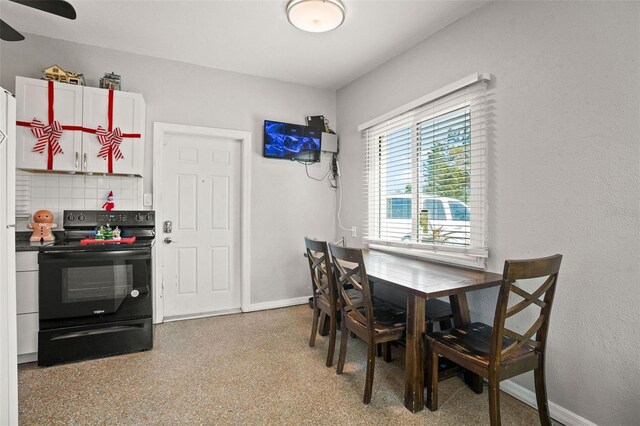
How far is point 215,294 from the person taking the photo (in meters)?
3.62

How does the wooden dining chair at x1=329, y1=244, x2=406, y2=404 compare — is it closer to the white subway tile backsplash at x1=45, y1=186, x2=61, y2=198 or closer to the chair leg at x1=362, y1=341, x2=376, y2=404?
the chair leg at x1=362, y1=341, x2=376, y2=404

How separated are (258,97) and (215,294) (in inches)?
92.8

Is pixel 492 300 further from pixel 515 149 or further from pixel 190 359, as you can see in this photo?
pixel 190 359

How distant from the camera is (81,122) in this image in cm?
275

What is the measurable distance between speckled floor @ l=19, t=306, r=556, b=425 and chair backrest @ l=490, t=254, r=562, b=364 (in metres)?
0.55

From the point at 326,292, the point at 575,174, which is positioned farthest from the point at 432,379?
the point at 575,174

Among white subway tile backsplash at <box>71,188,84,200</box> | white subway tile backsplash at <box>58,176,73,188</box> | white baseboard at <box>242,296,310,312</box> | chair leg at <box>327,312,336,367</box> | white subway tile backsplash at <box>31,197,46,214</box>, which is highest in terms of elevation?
white subway tile backsplash at <box>58,176,73,188</box>

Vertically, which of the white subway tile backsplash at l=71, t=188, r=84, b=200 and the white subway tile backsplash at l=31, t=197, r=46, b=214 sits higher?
the white subway tile backsplash at l=71, t=188, r=84, b=200

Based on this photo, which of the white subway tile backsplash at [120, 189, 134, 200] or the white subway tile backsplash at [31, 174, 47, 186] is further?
the white subway tile backsplash at [120, 189, 134, 200]

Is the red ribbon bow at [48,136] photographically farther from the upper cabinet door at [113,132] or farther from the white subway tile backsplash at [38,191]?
the white subway tile backsplash at [38,191]

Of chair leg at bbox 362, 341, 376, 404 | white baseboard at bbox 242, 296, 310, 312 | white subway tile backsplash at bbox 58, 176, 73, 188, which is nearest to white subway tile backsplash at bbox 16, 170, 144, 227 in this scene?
white subway tile backsplash at bbox 58, 176, 73, 188

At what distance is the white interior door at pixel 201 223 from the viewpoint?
11.2ft

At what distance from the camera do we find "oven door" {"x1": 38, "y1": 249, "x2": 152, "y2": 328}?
2439mm

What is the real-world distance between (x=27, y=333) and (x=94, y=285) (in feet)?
1.78
